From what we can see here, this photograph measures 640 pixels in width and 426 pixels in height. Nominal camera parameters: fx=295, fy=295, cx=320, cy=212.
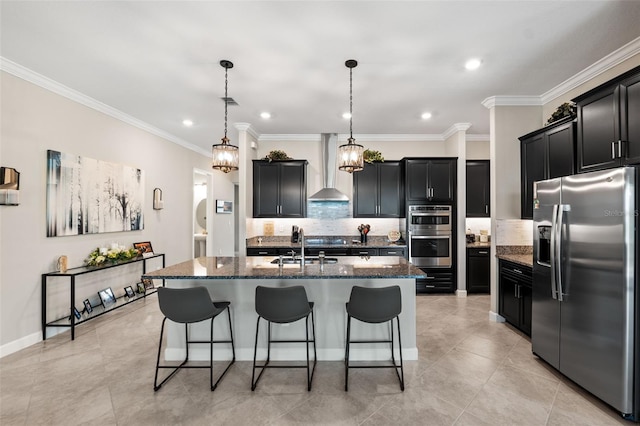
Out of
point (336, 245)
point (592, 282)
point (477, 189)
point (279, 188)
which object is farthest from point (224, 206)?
point (592, 282)

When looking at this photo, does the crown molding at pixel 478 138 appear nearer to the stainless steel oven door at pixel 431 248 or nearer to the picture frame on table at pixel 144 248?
the stainless steel oven door at pixel 431 248

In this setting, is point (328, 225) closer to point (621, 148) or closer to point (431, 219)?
point (431, 219)

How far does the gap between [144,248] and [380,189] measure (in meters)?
4.30

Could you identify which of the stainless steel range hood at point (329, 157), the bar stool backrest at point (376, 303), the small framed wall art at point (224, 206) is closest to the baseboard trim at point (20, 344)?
the bar stool backrest at point (376, 303)

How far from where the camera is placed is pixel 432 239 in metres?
5.35

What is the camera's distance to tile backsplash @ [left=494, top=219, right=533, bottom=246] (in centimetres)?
405

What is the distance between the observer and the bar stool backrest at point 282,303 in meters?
2.46

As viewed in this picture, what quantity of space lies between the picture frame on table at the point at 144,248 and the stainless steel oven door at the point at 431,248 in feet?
14.9

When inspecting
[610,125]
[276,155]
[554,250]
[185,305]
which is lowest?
[185,305]

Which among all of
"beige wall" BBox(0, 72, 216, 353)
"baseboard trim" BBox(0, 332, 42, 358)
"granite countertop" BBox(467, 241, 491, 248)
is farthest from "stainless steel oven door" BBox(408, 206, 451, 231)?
"baseboard trim" BBox(0, 332, 42, 358)

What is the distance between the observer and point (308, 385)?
2.48 m

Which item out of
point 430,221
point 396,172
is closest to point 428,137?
point 396,172

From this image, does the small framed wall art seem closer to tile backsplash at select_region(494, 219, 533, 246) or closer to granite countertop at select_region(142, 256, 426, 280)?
granite countertop at select_region(142, 256, 426, 280)

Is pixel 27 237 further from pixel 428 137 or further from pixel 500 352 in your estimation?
A: pixel 428 137
